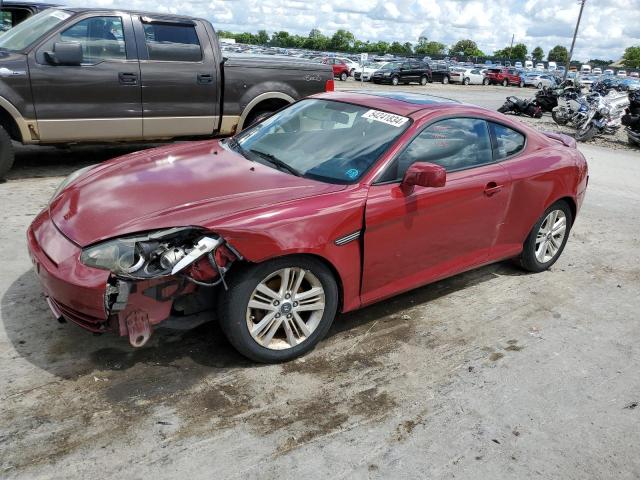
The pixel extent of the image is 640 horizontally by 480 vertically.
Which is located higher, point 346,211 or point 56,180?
point 346,211

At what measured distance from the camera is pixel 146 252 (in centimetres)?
296

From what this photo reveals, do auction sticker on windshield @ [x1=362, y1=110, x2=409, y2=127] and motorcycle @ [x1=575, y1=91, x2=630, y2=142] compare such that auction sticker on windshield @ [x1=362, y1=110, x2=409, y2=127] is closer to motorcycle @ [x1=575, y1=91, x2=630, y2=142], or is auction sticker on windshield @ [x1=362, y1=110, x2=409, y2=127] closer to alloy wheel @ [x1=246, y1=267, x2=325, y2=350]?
alloy wheel @ [x1=246, y1=267, x2=325, y2=350]

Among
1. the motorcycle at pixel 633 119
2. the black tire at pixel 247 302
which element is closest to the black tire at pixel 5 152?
the black tire at pixel 247 302

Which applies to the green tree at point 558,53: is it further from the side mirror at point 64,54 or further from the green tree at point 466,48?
the side mirror at point 64,54

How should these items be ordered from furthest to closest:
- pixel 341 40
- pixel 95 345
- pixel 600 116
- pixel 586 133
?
pixel 341 40
pixel 600 116
pixel 586 133
pixel 95 345

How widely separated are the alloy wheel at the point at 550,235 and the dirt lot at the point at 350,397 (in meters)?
0.64

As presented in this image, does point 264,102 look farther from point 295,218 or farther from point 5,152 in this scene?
point 295,218

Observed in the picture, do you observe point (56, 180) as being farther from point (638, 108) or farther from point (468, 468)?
point (638, 108)

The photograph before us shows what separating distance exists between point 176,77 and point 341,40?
11663cm

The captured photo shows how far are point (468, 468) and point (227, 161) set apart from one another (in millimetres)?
2451

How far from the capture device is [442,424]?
3.03m

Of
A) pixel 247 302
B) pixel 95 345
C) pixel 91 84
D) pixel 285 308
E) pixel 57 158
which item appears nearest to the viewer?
pixel 247 302

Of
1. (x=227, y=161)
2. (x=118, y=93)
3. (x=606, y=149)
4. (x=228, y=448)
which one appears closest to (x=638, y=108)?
(x=606, y=149)

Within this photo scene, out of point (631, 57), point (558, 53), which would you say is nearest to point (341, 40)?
point (558, 53)
